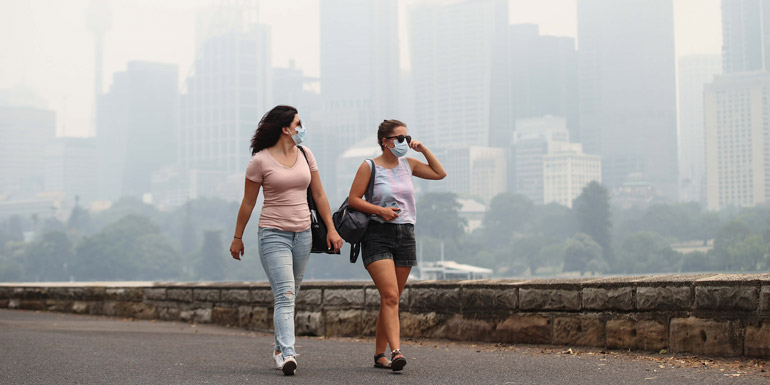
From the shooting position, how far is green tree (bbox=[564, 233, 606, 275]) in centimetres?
16050

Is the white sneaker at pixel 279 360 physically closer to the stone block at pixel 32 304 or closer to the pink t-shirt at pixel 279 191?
the pink t-shirt at pixel 279 191

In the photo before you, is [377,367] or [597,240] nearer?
[377,367]

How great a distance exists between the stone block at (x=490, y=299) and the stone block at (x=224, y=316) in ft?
12.6

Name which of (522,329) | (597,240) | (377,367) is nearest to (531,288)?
(522,329)

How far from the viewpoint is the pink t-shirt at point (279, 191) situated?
17.3 ft

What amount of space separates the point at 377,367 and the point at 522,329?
5.91 feet

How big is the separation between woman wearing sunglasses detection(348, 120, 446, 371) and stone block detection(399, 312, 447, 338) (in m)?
2.22

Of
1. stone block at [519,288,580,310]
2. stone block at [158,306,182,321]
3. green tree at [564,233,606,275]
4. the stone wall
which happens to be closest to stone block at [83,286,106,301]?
stone block at [158,306,182,321]

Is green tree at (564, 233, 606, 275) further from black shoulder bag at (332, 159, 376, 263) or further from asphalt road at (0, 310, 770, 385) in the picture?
black shoulder bag at (332, 159, 376, 263)

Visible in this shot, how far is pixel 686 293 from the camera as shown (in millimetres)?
5863

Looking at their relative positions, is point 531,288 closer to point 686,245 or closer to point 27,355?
point 27,355

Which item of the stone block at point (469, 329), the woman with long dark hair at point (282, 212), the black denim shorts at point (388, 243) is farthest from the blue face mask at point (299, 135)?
the stone block at point (469, 329)

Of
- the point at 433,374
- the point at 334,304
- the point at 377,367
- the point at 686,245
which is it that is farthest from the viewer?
the point at 686,245

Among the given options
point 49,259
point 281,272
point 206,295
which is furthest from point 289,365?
point 49,259
